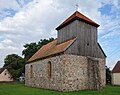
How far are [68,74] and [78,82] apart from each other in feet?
5.72

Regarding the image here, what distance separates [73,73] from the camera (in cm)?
2550

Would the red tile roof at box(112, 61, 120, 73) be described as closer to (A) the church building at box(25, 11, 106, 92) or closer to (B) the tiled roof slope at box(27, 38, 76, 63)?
(A) the church building at box(25, 11, 106, 92)

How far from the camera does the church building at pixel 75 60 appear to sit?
25.3 m

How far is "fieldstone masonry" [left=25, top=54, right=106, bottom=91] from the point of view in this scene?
985 inches

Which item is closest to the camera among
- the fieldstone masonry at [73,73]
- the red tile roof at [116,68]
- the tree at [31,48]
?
the fieldstone masonry at [73,73]

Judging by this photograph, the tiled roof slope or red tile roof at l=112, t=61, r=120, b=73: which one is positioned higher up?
the tiled roof slope

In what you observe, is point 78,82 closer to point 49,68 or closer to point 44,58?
point 49,68

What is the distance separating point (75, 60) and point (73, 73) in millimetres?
1594

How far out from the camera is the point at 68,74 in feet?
82.2

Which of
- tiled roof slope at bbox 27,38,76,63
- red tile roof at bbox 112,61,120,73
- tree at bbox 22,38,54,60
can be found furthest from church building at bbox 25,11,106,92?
tree at bbox 22,38,54,60

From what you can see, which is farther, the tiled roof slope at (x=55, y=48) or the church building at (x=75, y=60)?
the tiled roof slope at (x=55, y=48)

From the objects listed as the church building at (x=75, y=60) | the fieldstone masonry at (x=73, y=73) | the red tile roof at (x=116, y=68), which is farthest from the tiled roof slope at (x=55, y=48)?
the red tile roof at (x=116, y=68)

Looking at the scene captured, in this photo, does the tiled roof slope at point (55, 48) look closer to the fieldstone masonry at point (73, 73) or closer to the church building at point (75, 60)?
the church building at point (75, 60)

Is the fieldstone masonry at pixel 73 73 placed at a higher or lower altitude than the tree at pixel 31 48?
lower
